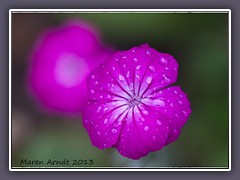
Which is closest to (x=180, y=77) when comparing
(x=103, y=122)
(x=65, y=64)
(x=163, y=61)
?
(x=163, y=61)

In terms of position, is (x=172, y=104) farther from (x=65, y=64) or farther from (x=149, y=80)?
(x=65, y=64)

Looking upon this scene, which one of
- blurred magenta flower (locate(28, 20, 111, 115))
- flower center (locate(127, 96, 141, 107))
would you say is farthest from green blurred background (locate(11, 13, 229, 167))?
flower center (locate(127, 96, 141, 107))

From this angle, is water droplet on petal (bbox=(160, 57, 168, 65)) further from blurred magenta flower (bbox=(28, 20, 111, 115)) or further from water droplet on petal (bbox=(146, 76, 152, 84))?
blurred magenta flower (bbox=(28, 20, 111, 115))

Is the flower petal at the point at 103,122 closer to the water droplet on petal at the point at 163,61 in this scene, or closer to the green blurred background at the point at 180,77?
the green blurred background at the point at 180,77

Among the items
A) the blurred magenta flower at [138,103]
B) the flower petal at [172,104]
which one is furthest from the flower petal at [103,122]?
the flower petal at [172,104]
